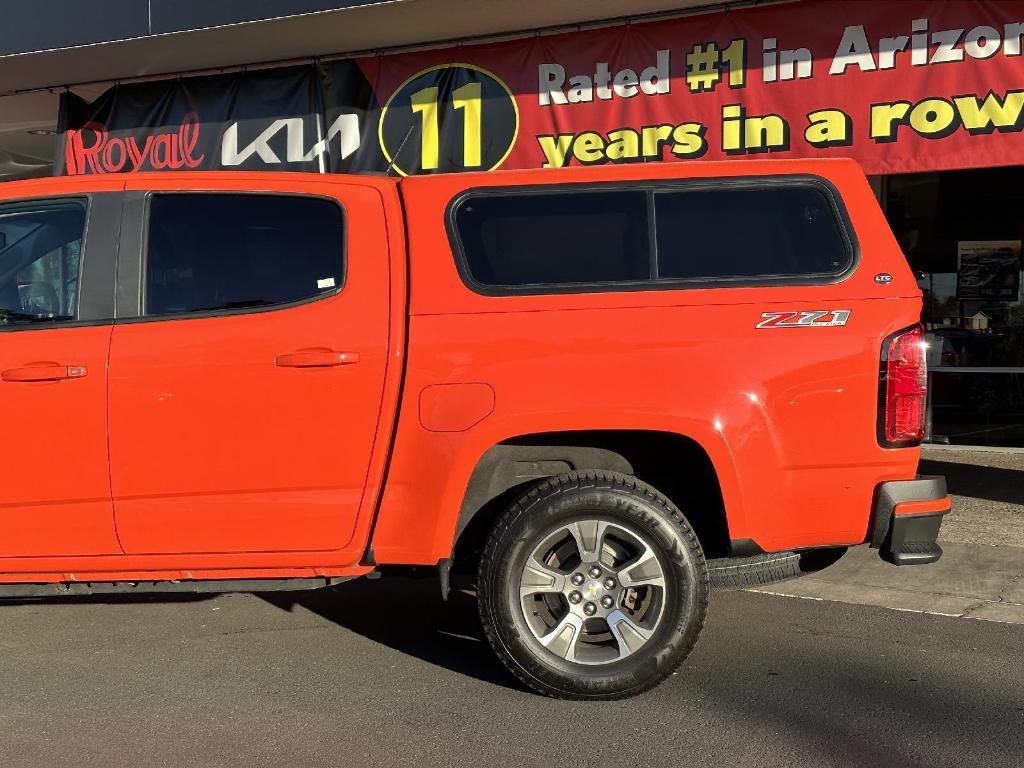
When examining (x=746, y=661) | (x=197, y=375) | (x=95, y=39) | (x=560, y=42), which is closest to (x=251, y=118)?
(x=95, y=39)

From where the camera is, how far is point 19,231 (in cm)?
434

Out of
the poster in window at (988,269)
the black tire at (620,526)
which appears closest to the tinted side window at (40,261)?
the black tire at (620,526)

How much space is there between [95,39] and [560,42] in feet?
12.7

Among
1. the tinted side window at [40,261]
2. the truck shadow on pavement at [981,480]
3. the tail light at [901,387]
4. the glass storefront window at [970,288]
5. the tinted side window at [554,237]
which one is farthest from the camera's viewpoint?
the glass storefront window at [970,288]

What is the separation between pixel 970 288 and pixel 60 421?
946 centimetres

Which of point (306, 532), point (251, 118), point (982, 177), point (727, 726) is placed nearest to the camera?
point (727, 726)

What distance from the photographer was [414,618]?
5230 millimetres

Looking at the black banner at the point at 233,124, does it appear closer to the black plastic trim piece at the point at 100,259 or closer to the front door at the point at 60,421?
the black plastic trim piece at the point at 100,259

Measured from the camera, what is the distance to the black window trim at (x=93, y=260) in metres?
4.13

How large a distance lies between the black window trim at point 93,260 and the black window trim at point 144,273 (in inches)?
2.1

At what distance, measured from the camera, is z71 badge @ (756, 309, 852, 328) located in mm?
3869

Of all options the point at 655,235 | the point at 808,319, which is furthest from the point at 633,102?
the point at 808,319

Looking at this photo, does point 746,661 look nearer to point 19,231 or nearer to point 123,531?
point 123,531

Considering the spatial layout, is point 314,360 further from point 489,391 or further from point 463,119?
point 463,119
